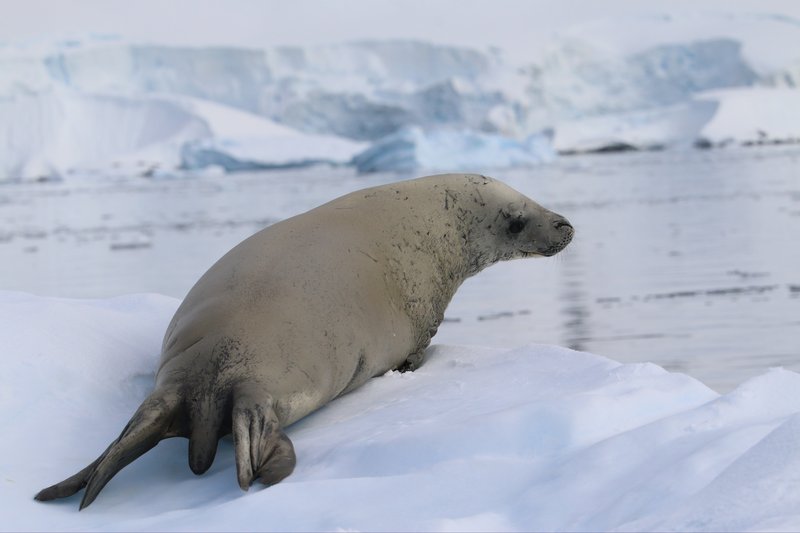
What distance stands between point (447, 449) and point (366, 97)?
3298cm

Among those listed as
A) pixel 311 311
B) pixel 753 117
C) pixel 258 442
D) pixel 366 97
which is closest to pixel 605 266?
pixel 311 311

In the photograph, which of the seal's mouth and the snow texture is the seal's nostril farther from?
the snow texture

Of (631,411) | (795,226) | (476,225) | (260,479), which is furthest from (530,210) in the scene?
(795,226)

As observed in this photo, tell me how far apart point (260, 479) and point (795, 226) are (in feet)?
27.5

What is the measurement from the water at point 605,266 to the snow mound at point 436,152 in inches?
283

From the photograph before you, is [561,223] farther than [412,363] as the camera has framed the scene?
Yes

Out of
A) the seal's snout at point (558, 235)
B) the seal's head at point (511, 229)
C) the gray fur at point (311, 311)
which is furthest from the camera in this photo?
the seal's snout at point (558, 235)

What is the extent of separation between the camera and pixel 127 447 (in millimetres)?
2189

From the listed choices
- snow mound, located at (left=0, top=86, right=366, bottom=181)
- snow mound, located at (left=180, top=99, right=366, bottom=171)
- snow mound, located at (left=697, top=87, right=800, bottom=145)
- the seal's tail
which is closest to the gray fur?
the seal's tail

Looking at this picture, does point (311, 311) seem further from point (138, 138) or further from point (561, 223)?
point (138, 138)

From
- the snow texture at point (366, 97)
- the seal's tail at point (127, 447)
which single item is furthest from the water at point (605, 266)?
the snow texture at point (366, 97)

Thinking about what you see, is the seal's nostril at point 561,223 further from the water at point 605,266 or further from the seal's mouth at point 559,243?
the water at point 605,266

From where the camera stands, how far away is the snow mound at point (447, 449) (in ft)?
5.66

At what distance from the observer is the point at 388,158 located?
84.8 feet
